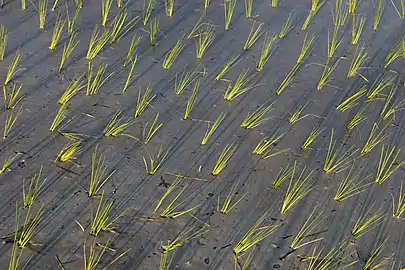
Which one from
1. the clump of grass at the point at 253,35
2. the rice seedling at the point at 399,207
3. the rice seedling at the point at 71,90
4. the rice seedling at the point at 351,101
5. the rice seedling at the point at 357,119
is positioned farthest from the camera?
the clump of grass at the point at 253,35

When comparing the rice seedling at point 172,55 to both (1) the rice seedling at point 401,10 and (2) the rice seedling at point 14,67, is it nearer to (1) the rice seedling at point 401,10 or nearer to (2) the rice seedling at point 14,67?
(2) the rice seedling at point 14,67

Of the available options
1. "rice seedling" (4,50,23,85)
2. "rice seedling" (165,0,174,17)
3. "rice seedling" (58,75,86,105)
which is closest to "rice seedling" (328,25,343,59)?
"rice seedling" (165,0,174,17)

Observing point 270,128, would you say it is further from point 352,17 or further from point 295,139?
point 352,17

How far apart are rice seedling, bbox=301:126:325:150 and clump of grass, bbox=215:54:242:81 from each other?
0.67m

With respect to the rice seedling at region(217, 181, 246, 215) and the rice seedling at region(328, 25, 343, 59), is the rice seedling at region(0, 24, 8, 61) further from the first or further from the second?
the rice seedling at region(328, 25, 343, 59)

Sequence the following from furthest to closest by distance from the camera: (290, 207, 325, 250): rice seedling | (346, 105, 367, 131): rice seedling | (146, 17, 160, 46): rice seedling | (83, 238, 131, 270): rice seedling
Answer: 1. (146, 17, 160, 46): rice seedling
2. (346, 105, 367, 131): rice seedling
3. (290, 207, 325, 250): rice seedling
4. (83, 238, 131, 270): rice seedling

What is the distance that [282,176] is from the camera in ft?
9.04

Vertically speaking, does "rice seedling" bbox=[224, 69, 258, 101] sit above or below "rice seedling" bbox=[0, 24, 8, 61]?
below

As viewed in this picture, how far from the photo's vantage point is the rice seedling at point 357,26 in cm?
390

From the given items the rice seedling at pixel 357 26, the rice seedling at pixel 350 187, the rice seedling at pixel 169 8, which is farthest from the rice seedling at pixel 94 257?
the rice seedling at pixel 357 26

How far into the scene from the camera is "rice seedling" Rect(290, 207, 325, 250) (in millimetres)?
Answer: 2436

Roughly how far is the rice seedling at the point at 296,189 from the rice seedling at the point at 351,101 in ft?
2.11

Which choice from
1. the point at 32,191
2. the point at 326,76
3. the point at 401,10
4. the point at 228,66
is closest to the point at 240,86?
the point at 228,66

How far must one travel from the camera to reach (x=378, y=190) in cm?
279
